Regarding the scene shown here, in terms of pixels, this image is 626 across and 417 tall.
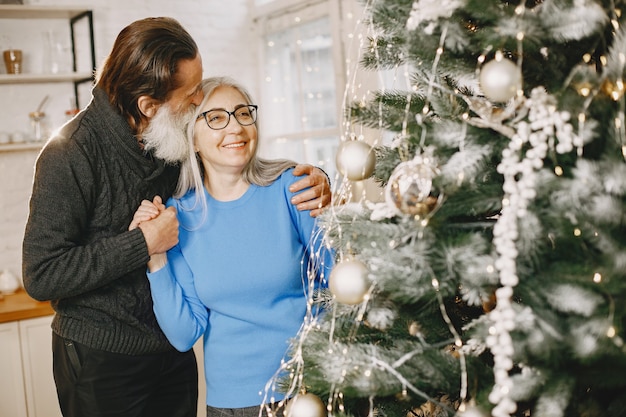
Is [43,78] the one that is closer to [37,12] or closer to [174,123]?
[37,12]

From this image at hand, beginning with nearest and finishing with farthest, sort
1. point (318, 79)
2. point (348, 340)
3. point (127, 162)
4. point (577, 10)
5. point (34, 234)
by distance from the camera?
point (577, 10)
point (348, 340)
point (34, 234)
point (127, 162)
point (318, 79)

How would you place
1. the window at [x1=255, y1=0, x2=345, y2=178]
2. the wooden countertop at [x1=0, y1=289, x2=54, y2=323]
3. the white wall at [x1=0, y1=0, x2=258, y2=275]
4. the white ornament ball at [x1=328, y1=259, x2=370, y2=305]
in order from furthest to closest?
1. the window at [x1=255, y1=0, x2=345, y2=178]
2. the white wall at [x1=0, y1=0, x2=258, y2=275]
3. the wooden countertop at [x1=0, y1=289, x2=54, y2=323]
4. the white ornament ball at [x1=328, y1=259, x2=370, y2=305]

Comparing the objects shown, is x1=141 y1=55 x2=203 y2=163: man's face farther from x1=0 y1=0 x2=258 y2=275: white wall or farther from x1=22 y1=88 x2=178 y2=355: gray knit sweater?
x1=0 y1=0 x2=258 y2=275: white wall

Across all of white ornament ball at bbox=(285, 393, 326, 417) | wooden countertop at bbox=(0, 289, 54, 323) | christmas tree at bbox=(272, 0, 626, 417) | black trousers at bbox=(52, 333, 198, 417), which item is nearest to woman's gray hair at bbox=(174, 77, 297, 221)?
black trousers at bbox=(52, 333, 198, 417)

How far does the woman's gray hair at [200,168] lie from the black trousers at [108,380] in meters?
0.48

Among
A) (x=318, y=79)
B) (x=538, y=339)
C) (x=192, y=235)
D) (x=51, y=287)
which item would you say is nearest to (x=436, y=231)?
(x=538, y=339)

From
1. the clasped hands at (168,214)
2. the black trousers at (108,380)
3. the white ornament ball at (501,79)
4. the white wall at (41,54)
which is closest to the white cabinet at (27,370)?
the white wall at (41,54)

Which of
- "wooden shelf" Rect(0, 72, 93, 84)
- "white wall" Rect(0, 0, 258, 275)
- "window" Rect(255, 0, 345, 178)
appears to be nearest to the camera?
"wooden shelf" Rect(0, 72, 93, 84)

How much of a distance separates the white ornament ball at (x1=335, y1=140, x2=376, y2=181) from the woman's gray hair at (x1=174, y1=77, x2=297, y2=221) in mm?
690

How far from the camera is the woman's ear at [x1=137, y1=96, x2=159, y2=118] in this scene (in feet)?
5.96

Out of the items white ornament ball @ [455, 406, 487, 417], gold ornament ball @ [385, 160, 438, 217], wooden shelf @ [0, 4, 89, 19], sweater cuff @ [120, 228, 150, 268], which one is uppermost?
wooden shelf @ [0, 4, 89, 19]

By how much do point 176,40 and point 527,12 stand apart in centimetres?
114

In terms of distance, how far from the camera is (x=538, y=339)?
0.87m

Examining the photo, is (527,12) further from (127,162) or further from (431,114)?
(127,162)
